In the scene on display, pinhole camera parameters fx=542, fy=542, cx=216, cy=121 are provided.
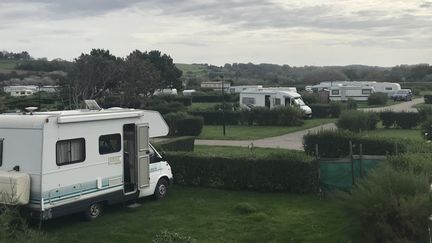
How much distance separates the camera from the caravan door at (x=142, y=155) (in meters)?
12.2

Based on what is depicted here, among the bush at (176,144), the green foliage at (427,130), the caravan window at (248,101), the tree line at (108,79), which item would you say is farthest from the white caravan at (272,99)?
the bush at (176,144)

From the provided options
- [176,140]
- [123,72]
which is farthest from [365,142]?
[123,72]

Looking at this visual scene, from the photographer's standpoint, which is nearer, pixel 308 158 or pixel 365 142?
pixel 308 158

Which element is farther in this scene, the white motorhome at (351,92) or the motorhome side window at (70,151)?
the white motorhome at (351,92)

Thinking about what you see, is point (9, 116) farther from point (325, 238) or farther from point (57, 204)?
point (325, 238)

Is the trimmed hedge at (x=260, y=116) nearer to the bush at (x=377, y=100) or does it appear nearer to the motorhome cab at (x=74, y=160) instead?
the bush at (x=377, y=100)

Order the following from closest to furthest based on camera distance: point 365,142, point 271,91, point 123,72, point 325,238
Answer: point 325,238, point 365,142, point 271,91, point 123,72

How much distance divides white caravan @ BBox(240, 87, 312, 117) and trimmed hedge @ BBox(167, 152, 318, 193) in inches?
890

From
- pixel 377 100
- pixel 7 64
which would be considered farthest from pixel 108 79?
pixel 7 64

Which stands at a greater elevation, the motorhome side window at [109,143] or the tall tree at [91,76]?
the tall tree at [91,76]

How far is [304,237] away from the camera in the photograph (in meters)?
9.66

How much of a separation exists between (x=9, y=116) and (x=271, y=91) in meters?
29.9

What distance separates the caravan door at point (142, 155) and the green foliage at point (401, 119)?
22.6 metres

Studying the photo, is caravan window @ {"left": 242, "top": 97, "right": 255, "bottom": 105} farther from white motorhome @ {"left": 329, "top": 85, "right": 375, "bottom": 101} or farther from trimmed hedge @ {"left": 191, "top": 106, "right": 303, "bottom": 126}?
white motorhome @ {"left": 329, "top": 85, "right": 375, "bottom": 101}
